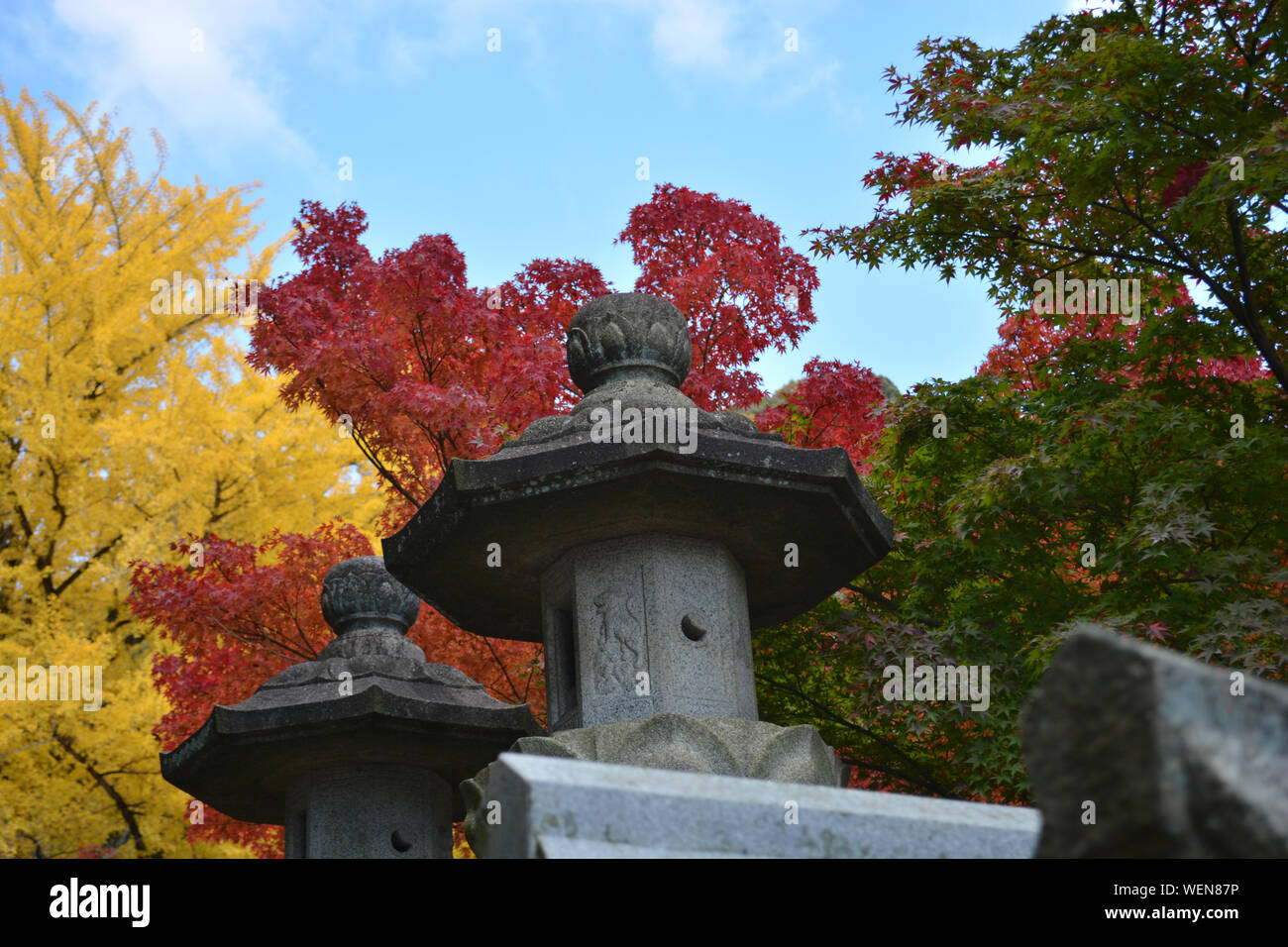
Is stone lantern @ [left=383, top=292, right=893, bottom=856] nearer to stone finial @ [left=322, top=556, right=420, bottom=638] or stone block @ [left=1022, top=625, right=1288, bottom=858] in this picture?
stone finial @ [left=322, top=556, right=420, bottom=638]

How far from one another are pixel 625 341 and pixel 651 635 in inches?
60.7

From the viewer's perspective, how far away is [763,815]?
2.13 metres

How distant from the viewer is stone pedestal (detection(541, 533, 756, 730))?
519 cm

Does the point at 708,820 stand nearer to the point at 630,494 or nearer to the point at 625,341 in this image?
the point at 630,494

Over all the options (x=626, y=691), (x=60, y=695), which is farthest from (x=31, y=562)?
(x=626, y=691)

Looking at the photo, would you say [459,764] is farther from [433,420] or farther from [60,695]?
[60,695]

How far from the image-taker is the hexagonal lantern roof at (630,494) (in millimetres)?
5094

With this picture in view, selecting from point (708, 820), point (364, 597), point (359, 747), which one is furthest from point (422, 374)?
point (708, 820)

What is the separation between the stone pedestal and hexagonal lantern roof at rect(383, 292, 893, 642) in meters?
0.11

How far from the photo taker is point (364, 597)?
Answer: 759 cm

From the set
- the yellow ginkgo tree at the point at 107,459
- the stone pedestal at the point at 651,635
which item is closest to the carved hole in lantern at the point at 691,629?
the stone pedestal at the point at 651,635

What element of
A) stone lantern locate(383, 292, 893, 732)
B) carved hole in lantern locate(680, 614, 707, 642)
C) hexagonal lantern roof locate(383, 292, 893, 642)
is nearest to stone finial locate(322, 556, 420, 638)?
hexagonal lantern roof locate(383, 292, 893, 642)

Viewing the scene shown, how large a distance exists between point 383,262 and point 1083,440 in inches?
224

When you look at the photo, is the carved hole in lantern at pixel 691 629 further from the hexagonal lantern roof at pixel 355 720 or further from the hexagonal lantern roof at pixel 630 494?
the hexagonal lantern roof at pixel 355 720
